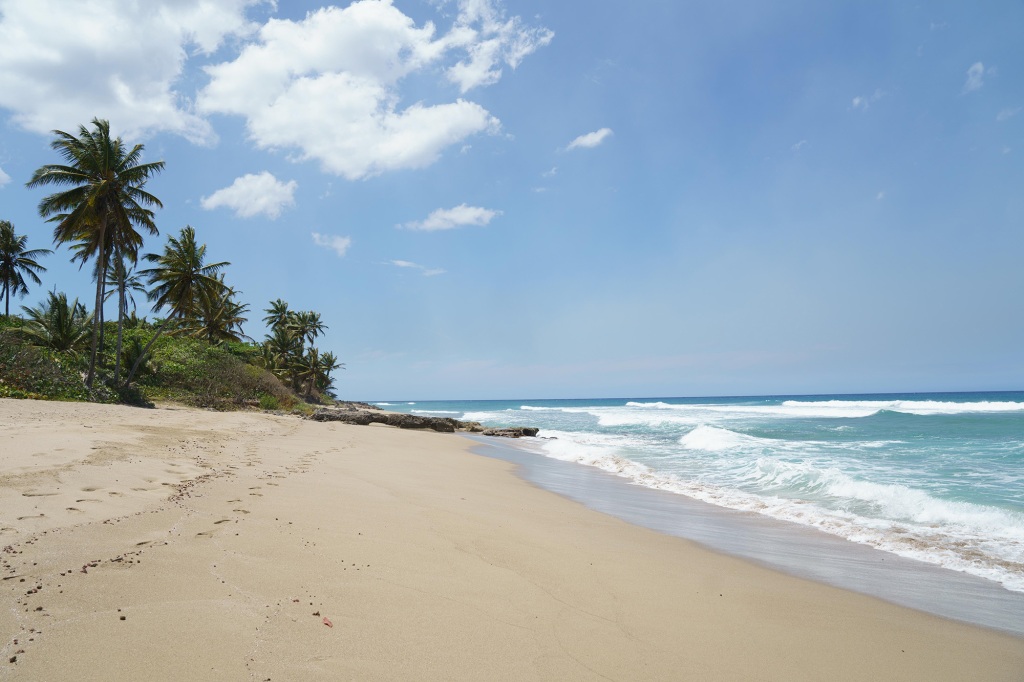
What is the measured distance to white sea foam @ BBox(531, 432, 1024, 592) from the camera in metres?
6.51

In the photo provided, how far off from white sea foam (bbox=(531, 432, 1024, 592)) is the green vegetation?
1973 centimetres

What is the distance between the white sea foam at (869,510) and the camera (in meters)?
6.51

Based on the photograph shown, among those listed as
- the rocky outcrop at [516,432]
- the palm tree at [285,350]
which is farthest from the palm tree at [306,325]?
the rocky outcrop at [516,432]

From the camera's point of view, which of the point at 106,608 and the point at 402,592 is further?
the point at 402,592

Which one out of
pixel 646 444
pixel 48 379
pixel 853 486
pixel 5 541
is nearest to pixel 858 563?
pixel 853 486

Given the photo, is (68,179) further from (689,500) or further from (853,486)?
(853,486)

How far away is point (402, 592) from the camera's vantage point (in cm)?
376

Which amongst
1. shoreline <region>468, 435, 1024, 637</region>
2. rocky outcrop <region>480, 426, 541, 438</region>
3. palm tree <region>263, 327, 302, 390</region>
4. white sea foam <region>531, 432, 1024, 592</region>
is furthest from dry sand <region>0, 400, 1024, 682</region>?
palm tree <region>263, 327, 302, 390</region>

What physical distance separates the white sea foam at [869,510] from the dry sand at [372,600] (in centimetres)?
262

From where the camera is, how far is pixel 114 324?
37.2 metres

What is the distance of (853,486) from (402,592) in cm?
1035

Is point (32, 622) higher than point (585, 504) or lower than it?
higher

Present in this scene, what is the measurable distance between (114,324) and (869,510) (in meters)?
44.9

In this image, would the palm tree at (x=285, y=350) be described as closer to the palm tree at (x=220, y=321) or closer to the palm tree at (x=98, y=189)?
the palm tree at (x=220, y=321)
